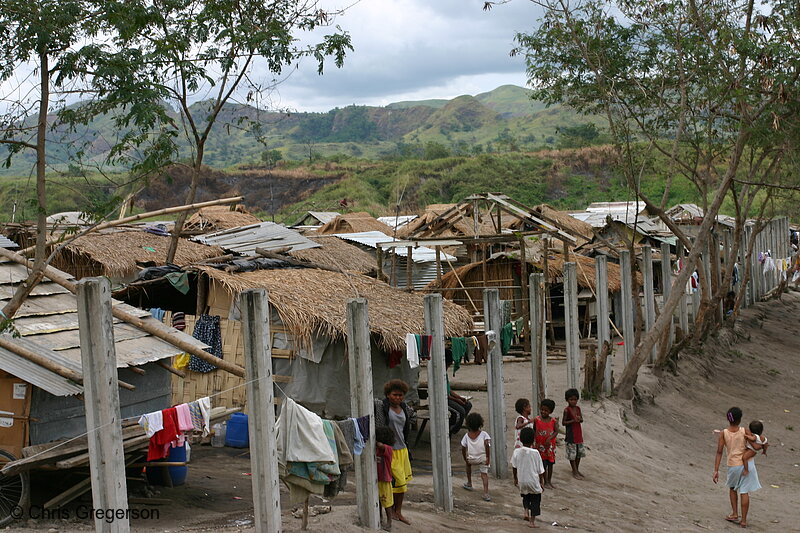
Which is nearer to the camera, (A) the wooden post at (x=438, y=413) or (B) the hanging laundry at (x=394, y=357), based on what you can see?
(A) the wooden post at (x=438, y=413)

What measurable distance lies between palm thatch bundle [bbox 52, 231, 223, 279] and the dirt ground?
6927 mm

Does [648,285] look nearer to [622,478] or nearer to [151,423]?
[622,478]

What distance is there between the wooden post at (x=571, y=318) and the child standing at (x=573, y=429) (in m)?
2.69

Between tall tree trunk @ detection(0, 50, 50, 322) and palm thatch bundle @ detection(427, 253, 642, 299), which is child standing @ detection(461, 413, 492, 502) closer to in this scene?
tall tree trunk @ detection(0, 50, 50, 322)

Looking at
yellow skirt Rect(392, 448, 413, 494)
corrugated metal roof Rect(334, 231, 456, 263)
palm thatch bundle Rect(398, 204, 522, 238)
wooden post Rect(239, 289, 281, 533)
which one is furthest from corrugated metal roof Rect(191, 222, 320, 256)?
wooden post Rect(239, 289, 281, 533)

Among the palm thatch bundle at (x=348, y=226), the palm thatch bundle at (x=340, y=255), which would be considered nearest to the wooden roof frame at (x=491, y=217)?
the palm thatch bundle at (x=340, y=255)

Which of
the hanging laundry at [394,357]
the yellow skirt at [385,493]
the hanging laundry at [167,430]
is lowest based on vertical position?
the yellow skirt at [385,493]

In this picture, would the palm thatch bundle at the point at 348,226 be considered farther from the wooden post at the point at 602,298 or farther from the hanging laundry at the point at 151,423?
the hanging laundry at the point at 151,423

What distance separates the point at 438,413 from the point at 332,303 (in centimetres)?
403

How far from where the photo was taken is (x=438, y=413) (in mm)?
8648

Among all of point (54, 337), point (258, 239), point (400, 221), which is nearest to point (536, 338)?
point (54, 337)

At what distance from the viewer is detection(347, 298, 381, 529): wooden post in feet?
23.9

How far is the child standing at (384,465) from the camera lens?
7.52 meters

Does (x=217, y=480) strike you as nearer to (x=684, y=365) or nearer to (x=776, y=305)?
(x=684, y=365)
